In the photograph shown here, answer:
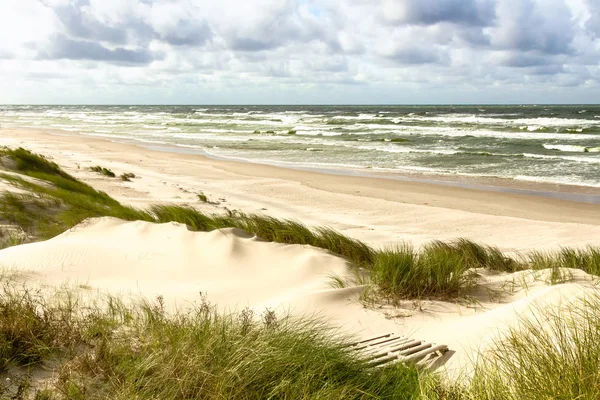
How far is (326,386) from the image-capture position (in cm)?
289

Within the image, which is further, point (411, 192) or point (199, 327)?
point (411, 192)

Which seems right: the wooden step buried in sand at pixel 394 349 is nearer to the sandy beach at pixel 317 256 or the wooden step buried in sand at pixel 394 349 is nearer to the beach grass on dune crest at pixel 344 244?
the sandy beach at pixel 317 256

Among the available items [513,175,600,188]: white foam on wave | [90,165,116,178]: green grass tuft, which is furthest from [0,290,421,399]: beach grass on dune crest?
[513,175,600,188]: white foam on wave

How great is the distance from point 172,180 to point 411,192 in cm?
724

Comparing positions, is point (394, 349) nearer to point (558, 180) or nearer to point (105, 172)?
point (105, 172)

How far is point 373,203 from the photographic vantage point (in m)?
13.4

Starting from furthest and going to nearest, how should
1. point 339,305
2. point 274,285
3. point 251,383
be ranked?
point 274,285, point 339,305, point 251,383

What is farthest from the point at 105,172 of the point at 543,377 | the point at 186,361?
the point at 543,377

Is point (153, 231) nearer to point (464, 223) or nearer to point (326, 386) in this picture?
point (326, 386)

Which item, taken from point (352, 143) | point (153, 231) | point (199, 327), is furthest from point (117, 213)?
point (352, 143)

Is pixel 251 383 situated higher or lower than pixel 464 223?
higher

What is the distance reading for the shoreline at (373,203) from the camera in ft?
33.3

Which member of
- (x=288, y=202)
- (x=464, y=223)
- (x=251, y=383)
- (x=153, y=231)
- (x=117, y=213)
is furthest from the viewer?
(x=288, y=202)

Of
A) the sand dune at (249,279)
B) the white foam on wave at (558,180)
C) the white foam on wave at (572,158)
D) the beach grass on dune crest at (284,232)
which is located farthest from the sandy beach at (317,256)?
the white foam on wave at (572,158)
